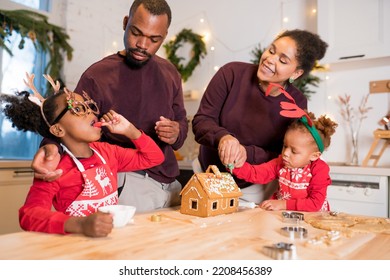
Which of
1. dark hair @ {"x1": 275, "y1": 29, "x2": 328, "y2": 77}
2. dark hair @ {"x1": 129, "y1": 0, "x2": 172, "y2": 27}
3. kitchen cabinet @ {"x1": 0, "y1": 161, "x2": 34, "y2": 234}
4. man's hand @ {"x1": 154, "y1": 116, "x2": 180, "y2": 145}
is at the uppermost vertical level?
dark hair @ {"x1": 129, "y1": 0, "x2": 172, "y2": 27}

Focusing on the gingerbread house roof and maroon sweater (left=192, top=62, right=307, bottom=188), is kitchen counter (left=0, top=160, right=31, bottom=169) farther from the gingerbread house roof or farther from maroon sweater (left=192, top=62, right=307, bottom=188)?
the gingerbread house roof

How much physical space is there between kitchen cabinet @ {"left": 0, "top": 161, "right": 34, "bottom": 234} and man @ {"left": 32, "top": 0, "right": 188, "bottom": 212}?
1.66 meters

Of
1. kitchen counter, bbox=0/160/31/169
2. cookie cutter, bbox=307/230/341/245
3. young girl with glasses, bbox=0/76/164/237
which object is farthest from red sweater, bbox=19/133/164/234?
kitchen counter, bbox=0/160/31/169

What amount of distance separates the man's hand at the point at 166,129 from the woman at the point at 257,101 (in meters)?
0.19

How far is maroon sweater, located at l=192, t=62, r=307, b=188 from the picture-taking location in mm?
1565

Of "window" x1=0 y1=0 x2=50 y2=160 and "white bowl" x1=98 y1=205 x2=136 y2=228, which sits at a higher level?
"window" x1=0 y1=0 x2=50 y2=160

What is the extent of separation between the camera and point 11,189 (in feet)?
8.98

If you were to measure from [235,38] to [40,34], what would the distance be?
5.97 feet

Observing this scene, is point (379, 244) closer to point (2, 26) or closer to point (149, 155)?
point (149, 155)

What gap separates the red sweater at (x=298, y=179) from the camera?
1.39m

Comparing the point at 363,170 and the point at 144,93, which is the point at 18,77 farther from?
the point at 363,170

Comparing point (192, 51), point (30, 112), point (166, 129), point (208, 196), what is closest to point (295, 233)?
point (208, 196)

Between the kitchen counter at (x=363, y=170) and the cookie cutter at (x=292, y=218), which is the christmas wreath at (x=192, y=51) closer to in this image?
the kitchen counter at (x=363, y=170)

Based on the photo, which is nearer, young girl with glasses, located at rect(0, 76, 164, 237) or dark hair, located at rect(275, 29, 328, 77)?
young girl with glasses, located at rect(0, 76, 164, 237)
